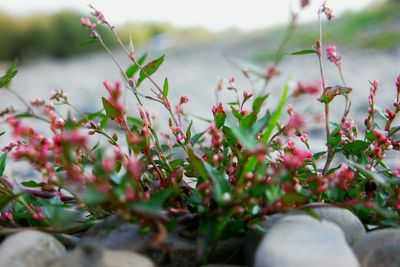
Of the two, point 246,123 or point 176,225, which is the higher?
point 246,123

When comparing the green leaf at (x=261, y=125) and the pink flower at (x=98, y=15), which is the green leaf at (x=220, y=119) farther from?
the pink flower at (x=98, y=15)

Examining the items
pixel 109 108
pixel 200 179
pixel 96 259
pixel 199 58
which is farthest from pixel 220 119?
pixel 199 58

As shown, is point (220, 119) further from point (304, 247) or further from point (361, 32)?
point (361, 32)

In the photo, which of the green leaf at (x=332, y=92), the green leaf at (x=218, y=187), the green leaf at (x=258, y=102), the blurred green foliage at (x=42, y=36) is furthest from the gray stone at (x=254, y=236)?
the blurred green foliage at (x=42, y=36)

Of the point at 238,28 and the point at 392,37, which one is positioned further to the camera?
the point at 238,28

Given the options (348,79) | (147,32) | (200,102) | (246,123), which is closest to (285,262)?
(246,123)

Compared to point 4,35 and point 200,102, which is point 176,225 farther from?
point 4,35
